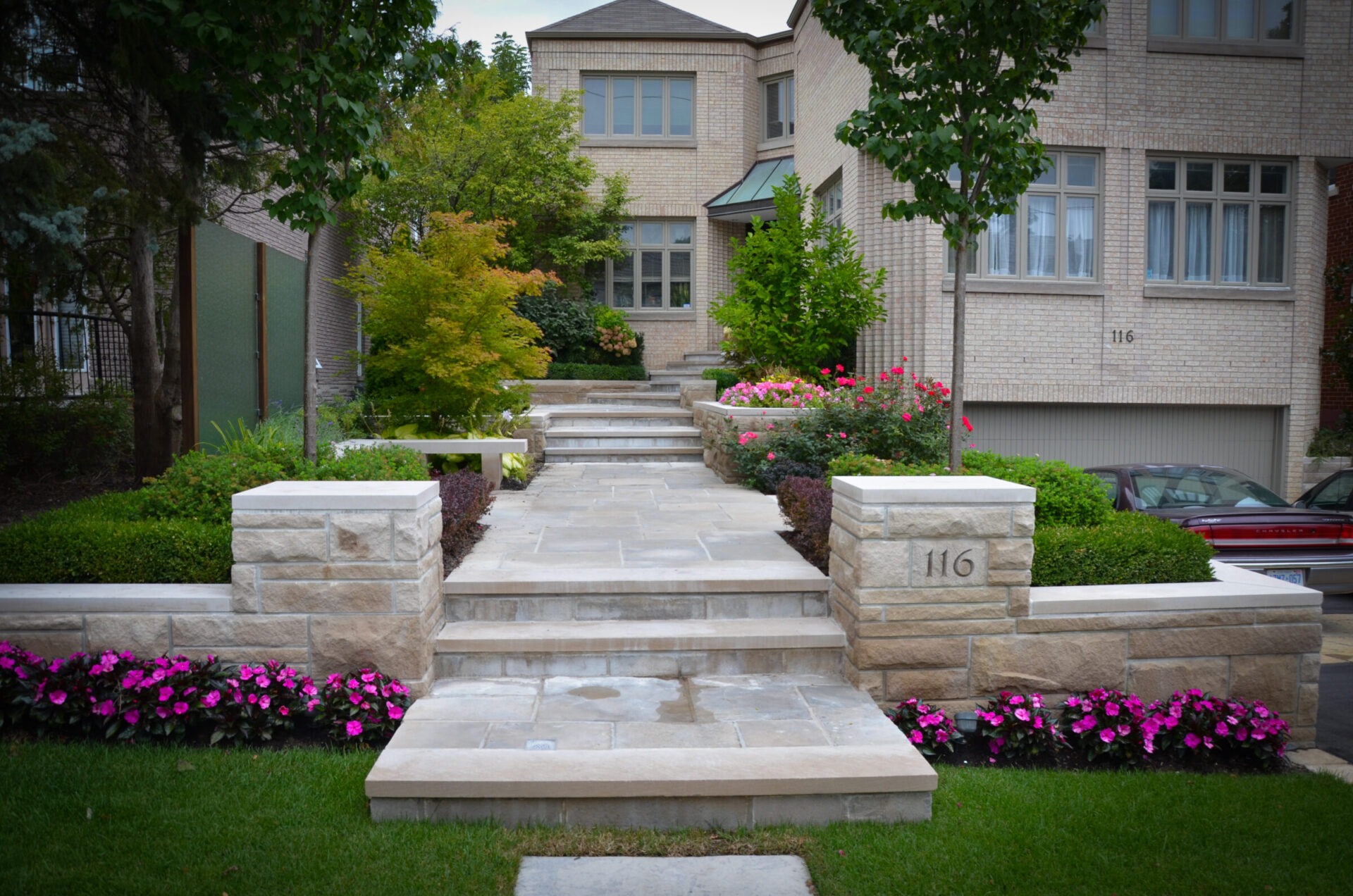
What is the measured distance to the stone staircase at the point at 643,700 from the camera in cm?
386

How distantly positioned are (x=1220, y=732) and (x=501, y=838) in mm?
3541

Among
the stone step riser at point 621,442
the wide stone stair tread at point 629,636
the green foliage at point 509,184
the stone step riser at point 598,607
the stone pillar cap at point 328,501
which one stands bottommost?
→ the wide stone stair tread at point 629,636

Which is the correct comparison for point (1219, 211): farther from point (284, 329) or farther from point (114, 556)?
point (114, 556)

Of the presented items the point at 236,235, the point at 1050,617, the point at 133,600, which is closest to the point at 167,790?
the point at 133,600

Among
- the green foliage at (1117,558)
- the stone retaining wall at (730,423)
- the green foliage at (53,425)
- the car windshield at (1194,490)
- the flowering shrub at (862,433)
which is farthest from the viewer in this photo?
the stone retaining wall at (730,423)

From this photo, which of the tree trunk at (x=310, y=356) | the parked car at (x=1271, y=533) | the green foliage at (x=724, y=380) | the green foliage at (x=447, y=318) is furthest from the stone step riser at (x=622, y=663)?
the green foliage at (x=724, y=380)

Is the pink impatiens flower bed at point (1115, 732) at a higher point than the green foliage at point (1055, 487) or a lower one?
lower

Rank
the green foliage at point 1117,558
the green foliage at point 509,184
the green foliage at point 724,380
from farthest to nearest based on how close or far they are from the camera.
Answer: the green foliage at point 509,184 < the green foliage at point 724,380 < the green foliage at point 1117,558

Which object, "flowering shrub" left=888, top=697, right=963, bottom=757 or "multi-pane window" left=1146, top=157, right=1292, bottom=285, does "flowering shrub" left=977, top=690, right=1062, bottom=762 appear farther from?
"multi-pane window" left=1146, top=157, right=1292, bottom=285

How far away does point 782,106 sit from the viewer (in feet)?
70.6

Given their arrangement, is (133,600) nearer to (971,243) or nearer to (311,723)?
(311,723)

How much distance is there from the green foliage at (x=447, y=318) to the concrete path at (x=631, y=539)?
1.27 meters

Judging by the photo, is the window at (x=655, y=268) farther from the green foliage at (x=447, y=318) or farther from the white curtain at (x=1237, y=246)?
the green foliage at (x=447, y=318)

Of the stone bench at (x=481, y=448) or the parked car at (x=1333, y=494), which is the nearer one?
the parked car at (x=1333, y=494)
